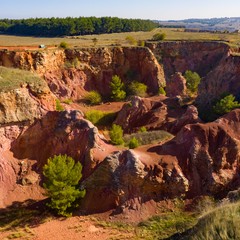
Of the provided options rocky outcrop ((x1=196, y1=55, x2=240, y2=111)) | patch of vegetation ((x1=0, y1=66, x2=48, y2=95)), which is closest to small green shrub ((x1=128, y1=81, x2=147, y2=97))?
rocky outcrop ((x1=196, y1=55, x2=240, y2=111))

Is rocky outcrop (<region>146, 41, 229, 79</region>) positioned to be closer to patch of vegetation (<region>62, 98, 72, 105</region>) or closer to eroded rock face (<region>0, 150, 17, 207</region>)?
patch of vegetation (<region>62, 98, 72, 105</region>)

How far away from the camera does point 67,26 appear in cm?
9700

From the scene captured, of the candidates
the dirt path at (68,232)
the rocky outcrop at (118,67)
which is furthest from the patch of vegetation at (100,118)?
the dirt path at (68,232)

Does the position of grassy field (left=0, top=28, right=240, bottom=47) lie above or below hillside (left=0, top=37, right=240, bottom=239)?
above

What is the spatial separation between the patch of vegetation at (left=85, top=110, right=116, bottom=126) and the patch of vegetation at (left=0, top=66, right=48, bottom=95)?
53.4 feet

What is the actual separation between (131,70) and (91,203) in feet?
148

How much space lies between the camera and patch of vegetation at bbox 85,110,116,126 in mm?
51938

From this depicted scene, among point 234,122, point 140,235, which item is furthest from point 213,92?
point 140,235

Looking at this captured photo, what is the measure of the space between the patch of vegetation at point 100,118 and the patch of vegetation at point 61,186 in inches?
935

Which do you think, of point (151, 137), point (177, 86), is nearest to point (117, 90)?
point (177, 86)

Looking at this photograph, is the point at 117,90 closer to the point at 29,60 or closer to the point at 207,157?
the point at 29,60

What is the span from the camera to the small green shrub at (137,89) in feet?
211

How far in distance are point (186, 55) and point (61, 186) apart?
190 ft

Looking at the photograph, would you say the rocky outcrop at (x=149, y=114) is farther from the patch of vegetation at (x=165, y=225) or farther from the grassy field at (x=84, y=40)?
the grassy field at (x=84, y=40)
